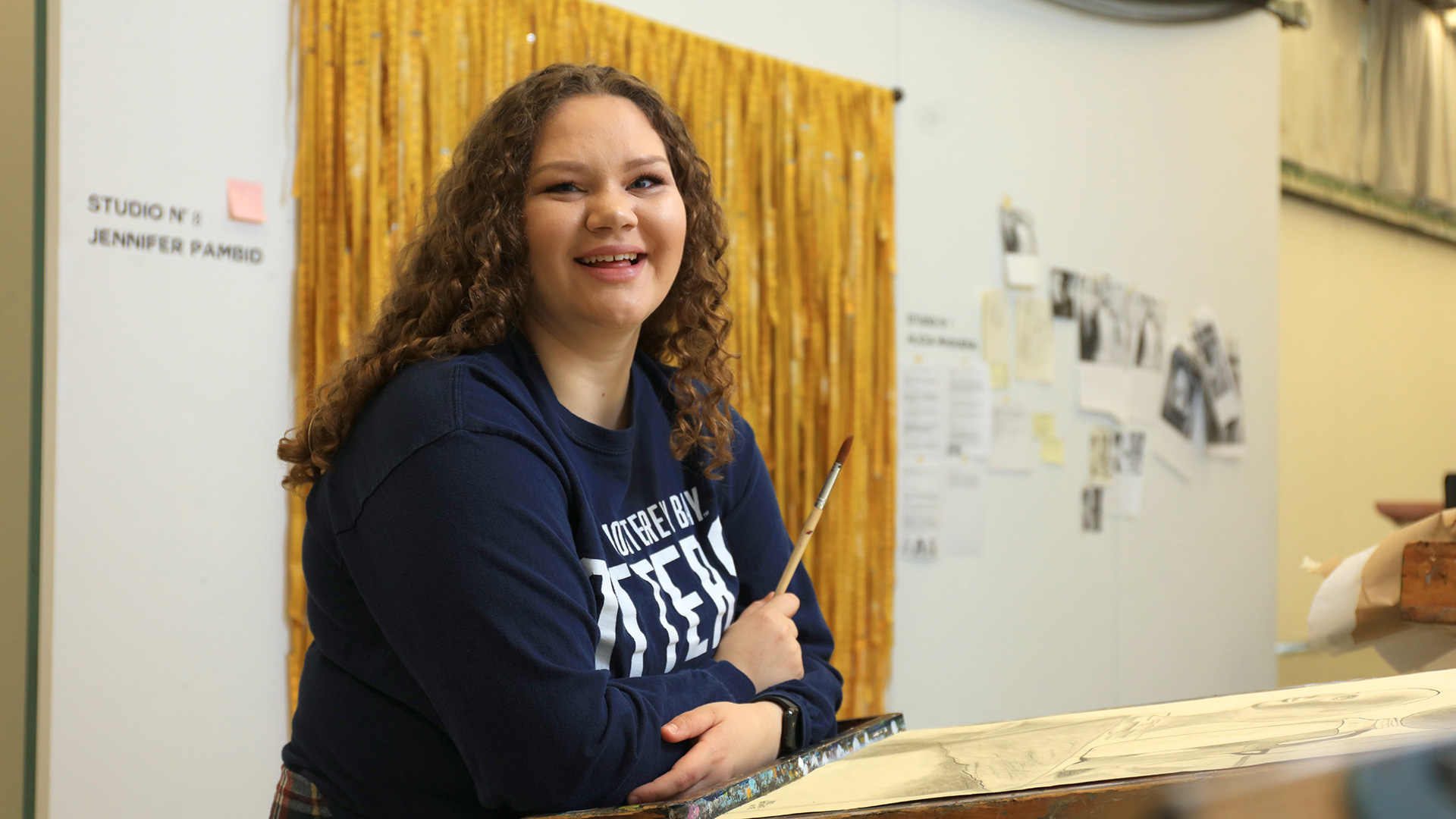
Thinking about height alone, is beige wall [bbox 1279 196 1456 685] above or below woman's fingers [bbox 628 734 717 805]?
above

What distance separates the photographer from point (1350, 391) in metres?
5.84

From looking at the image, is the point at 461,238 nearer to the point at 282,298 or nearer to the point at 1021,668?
the point at 282,298

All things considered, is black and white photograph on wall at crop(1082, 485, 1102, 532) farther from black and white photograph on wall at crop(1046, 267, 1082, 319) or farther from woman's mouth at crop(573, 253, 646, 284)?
woman's mouth at crop(573, 253, 646, 284)

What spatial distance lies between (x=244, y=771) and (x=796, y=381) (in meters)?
1.49

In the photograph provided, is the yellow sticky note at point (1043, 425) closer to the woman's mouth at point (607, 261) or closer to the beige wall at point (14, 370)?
the woman's mouth at point (607, 261)

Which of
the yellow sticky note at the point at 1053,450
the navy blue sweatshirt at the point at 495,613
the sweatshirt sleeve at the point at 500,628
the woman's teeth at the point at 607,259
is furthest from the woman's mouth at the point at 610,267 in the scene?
the yellow sticky note at the point at 1053,450

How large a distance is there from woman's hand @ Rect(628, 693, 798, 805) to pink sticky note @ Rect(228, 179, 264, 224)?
4.60 ft

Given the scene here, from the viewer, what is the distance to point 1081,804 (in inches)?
23.5

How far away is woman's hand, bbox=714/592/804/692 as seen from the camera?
3.76 ft

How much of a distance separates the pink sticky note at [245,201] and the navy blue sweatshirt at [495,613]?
42.0 inches

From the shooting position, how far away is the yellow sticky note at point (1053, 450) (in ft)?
11.4

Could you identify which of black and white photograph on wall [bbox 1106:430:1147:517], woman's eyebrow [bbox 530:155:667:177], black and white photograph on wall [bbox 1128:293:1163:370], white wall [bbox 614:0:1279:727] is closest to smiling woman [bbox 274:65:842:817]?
woman's eyebrow [bbox 530:155:667:177]

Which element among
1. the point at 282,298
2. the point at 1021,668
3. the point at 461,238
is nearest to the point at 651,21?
the point at 282,298

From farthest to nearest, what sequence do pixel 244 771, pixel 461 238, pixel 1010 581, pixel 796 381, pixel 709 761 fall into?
1. pixel 1010 581
2. pixel 796 381
3. pixel 244 771
4. pixel 461 238
5. pixel 709 761
